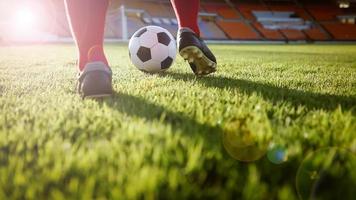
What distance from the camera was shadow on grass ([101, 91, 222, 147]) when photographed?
1.01 m

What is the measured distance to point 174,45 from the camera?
9.12ft

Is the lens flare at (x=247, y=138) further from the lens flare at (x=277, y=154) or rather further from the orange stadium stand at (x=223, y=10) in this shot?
the orange stadium stand at (x=223, y=10)

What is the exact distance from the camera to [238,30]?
20.5 meters

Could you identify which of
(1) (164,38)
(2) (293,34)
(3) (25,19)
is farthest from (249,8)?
(1) (164,38)

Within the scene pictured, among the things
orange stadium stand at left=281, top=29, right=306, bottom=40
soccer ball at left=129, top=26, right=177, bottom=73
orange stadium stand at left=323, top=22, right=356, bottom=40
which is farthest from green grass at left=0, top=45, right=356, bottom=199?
orange stadium stand at left=323, top=22, right=356, bottom=40

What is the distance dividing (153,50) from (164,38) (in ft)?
0.48

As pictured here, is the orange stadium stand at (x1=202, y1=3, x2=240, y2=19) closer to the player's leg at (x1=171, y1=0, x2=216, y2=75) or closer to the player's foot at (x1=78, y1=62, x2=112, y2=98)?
the player's leg at (x1=171, y1=0, x2=216, y2=75)

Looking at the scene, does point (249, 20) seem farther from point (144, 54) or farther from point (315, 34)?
point (144, 54)

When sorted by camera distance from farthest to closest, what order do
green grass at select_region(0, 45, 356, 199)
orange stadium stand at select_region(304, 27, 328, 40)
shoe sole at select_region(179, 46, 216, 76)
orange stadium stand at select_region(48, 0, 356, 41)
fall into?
1. orange stadium stand at select_region(304, 27, 328, 40)
2. orange stadium stand at select_region(48, 0, 356, 41)
3. shoe sole at select_region(179, 46, 216, 76)
4. green grass at select_region(0, 45, 356, 199)

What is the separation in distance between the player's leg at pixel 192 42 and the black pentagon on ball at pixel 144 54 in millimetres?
437

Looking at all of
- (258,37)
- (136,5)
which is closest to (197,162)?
(136,5)

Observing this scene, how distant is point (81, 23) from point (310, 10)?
22.3m

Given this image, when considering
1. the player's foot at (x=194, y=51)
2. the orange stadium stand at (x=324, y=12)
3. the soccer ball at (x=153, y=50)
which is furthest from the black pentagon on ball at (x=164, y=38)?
the orange stadium stand at (x=324, y=12)

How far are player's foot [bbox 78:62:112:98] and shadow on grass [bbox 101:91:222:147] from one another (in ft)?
0.19
